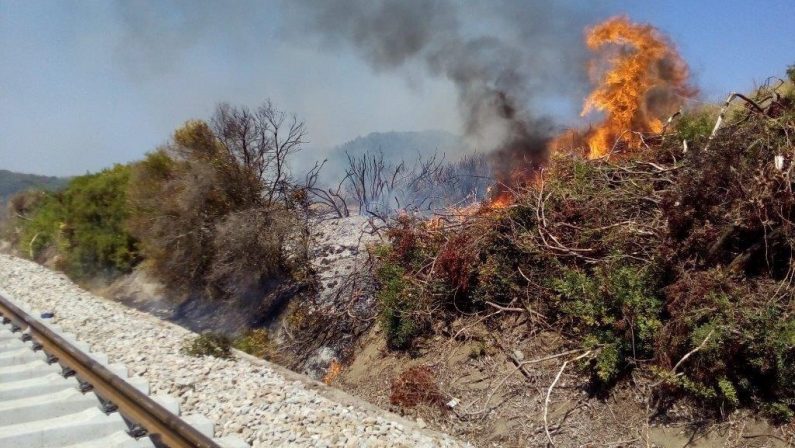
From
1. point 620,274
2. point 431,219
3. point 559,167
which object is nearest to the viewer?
point 620,274

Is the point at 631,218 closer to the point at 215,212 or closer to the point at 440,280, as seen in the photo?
the point at 440,280

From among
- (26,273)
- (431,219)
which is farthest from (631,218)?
(26,273)

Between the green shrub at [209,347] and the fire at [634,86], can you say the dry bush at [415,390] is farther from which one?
the fire at [634,86]

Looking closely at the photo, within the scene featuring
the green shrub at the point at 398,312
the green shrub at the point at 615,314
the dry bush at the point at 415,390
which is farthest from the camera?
the green shrub at the point at 398,312

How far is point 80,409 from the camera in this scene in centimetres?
578

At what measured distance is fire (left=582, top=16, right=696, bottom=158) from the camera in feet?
41.9

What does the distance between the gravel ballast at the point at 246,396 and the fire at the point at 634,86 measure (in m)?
7.70

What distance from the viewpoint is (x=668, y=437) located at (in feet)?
21.2

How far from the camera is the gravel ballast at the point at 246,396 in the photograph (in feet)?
20.7

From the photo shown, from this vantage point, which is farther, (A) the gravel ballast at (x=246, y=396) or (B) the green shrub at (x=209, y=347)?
(B) the green shrub at (x=209, y=347)

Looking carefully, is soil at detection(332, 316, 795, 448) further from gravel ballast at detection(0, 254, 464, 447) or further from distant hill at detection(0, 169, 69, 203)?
distant hill at detection(0, 169, 69, 203)

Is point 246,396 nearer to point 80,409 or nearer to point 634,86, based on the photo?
point 80,409

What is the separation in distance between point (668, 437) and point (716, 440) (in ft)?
1.55

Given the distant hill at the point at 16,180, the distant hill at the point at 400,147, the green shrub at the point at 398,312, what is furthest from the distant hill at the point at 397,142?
the distant hill at the point at 16,180
